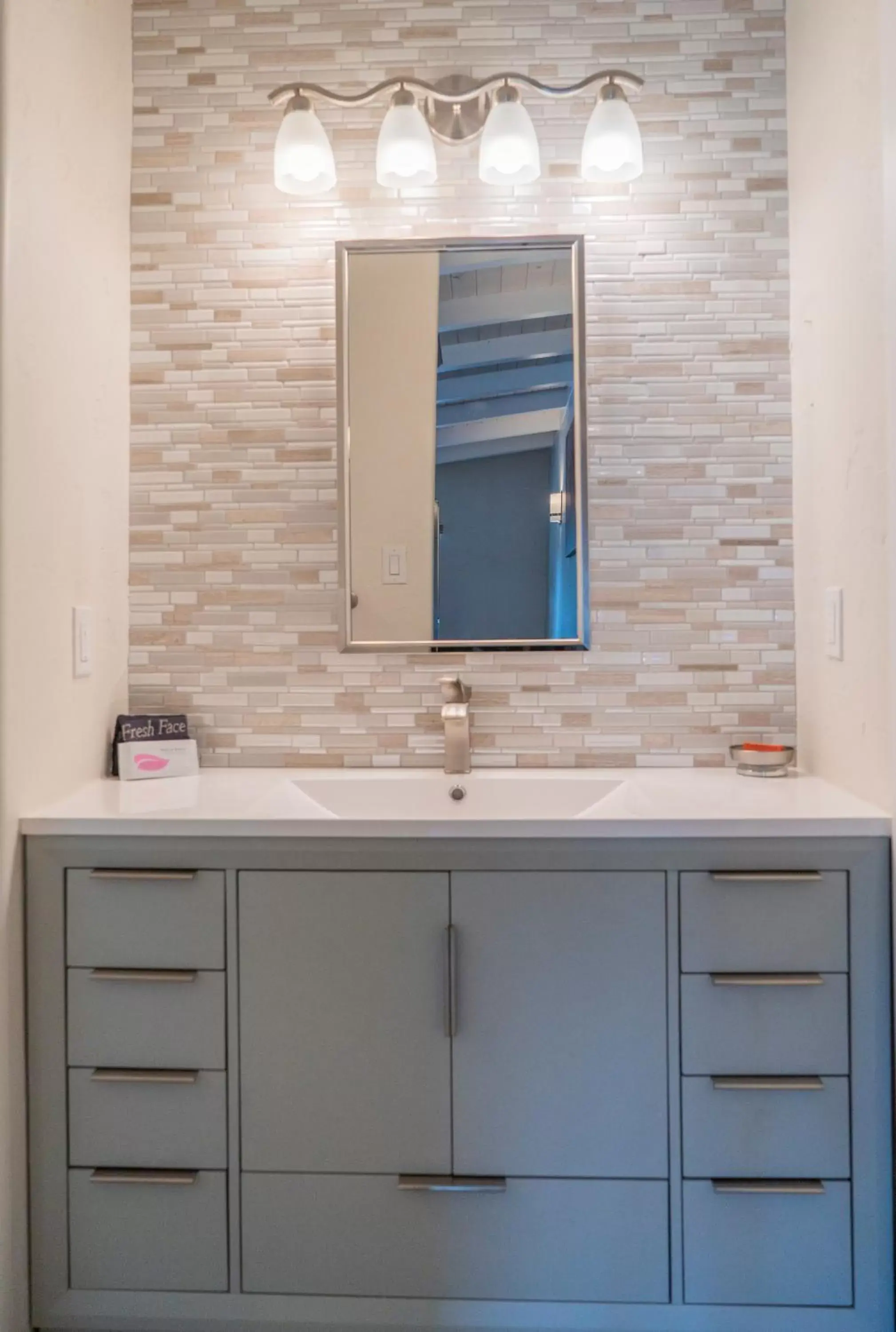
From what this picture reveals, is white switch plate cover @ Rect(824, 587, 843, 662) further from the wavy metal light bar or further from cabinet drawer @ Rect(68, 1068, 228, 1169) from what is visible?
cabinet drawer @ Rect(68, 1068, 228, 1169)

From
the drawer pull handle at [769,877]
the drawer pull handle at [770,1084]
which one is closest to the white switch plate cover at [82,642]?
the drawer pull handle at [769,877]

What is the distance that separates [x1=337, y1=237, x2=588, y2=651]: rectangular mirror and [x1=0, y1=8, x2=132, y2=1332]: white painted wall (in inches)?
18.7

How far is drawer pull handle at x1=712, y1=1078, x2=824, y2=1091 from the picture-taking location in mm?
1443

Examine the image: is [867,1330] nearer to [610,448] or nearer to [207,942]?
[207,942]

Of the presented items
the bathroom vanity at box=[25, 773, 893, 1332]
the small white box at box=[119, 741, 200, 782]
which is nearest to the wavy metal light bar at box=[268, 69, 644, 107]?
the small white box at box=[119, 741, 200, 782]

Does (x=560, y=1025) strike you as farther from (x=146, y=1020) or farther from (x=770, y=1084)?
(x=146, y=1020)

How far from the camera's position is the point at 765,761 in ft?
5.99

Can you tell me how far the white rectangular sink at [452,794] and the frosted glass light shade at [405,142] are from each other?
122 cm

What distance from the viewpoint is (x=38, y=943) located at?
1508 mm

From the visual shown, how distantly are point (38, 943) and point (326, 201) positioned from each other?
1.56 meters

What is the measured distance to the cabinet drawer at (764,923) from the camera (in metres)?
1.45

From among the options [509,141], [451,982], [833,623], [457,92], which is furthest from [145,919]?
[457,92]

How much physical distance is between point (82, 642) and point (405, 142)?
3.83 feet

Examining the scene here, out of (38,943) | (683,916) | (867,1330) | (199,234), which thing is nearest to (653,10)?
A: (199,234)
